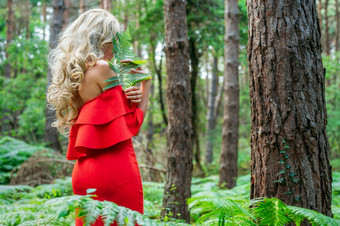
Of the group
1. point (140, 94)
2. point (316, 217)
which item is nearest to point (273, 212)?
point (316, 217)

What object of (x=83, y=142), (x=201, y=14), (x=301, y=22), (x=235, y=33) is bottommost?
(x=83, y=142)

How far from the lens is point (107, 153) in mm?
2309

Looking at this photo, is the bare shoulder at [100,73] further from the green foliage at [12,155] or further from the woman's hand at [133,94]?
the green foliage at [12,155]

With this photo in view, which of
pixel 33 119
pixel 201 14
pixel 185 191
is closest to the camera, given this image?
pixel 185 191

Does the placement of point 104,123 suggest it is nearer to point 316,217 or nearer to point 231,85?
point 316,217

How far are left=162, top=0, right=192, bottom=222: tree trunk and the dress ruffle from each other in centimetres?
208

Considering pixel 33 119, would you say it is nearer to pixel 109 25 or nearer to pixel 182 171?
pixel 182 171

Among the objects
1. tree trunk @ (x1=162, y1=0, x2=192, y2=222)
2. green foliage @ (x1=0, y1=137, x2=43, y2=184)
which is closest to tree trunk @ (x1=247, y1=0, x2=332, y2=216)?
tree trunk @ (x1=162, y1=0, x2=192, y2=222)

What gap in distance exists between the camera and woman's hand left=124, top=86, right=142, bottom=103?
2504mm

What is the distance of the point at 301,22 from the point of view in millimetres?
2139

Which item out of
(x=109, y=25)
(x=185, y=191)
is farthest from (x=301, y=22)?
(x=185, y=191)

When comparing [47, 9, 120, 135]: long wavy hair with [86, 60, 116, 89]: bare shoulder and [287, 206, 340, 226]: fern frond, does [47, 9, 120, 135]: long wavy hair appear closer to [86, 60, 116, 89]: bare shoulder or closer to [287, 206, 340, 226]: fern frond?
[86, 60, 116, 89]: bare shoulder

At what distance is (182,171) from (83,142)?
7.91ft

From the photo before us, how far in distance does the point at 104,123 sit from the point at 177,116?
230cm
